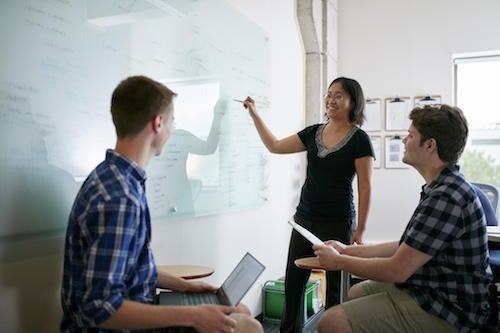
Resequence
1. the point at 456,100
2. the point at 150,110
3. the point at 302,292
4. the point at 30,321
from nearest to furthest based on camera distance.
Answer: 1. the point at 150,110
2. the point at 30,321
3. the point at 302,292
4. the point at 456,100

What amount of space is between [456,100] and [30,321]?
4.21 m

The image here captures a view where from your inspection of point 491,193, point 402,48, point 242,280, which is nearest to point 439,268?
point 242,280

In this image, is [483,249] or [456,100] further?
[456,100]

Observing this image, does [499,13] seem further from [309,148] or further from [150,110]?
[150,110]

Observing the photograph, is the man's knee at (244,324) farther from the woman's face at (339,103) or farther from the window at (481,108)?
the window at (481,108)

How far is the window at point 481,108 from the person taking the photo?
4.42 m

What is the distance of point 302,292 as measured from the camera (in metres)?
2.40

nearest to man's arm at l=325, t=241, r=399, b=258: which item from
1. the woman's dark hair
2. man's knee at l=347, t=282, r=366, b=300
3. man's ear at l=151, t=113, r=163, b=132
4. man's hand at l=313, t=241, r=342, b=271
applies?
man's knee at l=347, t=282, r=366, b=300

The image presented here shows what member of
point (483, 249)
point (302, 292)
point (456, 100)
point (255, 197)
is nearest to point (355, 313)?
point (483, 249)

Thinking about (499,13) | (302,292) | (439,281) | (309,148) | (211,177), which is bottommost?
(302,292)

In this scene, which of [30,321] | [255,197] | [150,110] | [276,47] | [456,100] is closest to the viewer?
[150,110]

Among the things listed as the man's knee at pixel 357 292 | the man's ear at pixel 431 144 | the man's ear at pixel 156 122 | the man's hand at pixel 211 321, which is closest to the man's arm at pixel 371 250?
the man's knee at pixel 357 292

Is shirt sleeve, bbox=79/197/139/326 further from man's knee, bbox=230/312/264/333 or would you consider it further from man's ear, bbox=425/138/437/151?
man's ear, bbox=425/138/437/151

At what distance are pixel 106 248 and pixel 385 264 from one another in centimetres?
89
